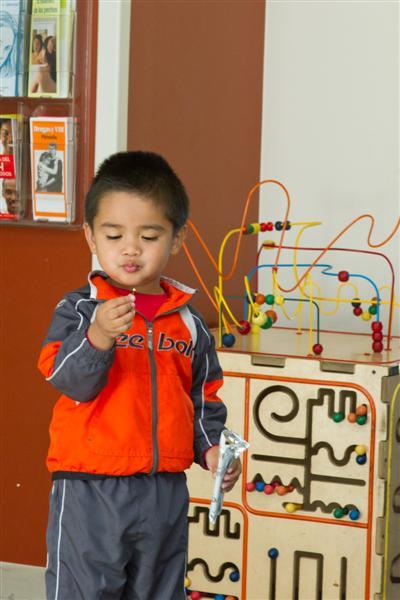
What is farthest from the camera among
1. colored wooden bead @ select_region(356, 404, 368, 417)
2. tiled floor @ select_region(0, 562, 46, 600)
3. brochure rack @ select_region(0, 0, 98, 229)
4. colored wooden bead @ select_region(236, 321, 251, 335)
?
colored wooden bead @ select_region(236, 321, 251, 335)

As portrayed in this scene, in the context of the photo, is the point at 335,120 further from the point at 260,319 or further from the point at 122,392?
the point at 122,392

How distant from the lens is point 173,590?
4.86 ft

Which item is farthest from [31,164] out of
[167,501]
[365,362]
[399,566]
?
[399,566]

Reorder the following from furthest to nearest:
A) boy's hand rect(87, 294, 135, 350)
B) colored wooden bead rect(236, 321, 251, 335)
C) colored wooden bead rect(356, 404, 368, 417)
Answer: colored wooden bead rect(236, 321, 251, 335)
colored wooden bead rect(356, 404, 368, 417)
boy's hand rect(87, 294, 135, 350)

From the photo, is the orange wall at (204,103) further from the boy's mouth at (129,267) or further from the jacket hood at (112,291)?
the boy's mouth at (129,267)

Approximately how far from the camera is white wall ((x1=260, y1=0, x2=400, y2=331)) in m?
2.93

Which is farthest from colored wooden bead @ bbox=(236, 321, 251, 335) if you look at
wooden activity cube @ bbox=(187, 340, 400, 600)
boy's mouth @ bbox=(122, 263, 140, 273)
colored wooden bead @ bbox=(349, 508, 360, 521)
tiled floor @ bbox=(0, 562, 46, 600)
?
boy's mouth @ bbox=(122, 263, 140, 273)

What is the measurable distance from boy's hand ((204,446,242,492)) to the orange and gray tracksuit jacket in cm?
4

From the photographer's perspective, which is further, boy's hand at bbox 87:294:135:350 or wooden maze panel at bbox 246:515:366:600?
wooden maze panel at bbox 246:515:366:600

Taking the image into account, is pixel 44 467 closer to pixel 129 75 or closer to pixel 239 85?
pixel 129 75

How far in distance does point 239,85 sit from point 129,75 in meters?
0.74

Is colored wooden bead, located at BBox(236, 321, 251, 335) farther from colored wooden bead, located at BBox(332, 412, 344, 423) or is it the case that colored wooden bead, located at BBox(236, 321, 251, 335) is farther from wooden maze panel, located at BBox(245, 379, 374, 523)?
colored wooden bead, located at BBox(332, 412, 344, 423)

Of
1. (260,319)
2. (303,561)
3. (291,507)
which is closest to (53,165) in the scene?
(260,319)

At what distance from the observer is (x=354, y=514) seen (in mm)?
2092
